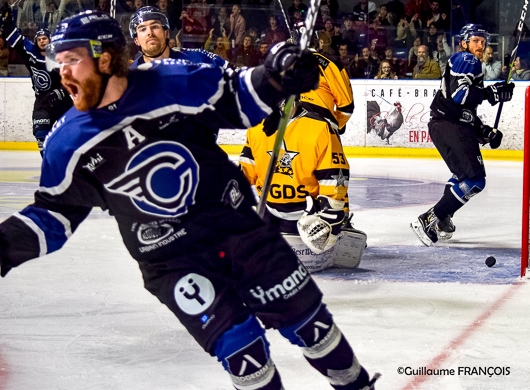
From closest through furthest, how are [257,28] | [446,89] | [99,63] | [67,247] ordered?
[99,63], [67,247], [446,89], [257,28]

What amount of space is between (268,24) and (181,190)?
30.7ft

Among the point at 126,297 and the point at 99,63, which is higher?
the point at 99,63

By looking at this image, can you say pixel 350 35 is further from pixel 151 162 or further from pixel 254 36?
pixel 151 162

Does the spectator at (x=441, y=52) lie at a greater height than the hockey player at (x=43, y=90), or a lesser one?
lesser

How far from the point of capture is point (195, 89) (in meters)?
2.11

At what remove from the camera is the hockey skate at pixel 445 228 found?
5387mm

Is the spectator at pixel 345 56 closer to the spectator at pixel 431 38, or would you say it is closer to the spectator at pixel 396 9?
the spectator at pixel 396 9

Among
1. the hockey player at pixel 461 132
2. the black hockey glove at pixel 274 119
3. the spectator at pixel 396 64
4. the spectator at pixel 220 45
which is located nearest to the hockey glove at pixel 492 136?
the hockey player at pixel 461 132

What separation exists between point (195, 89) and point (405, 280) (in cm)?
244

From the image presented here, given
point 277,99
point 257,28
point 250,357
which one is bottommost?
point 257,28

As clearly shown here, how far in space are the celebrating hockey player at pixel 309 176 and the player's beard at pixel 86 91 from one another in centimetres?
228

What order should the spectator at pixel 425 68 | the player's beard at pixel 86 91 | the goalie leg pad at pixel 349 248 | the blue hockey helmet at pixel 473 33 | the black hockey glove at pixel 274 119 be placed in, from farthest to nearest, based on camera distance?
the spectator at pixel 425 68, the blue hockey helmet at pixel 473 33, the goalie leg pad at pixel 349 248, the black hockey glove at pixel 274 119, the player's beard at pixel 86 91

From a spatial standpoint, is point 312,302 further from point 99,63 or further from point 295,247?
point 295,247

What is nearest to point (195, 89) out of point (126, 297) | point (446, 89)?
point (126, 297)
